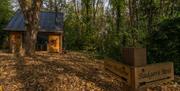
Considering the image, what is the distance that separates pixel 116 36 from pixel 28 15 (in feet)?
28.1

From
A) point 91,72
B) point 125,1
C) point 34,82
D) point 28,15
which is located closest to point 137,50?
point 34,82

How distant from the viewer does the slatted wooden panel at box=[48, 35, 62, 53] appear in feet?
67.0

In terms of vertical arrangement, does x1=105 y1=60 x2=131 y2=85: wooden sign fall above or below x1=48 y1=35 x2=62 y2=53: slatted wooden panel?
above

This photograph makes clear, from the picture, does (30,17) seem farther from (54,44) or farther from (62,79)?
(54,44)

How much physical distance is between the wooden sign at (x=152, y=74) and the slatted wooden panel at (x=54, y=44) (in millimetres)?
16957

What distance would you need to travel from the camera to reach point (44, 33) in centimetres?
2139

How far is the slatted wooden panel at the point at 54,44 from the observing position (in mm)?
20422

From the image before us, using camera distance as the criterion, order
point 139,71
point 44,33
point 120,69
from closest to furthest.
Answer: point 139,71 → point 120,69 → point 44,33

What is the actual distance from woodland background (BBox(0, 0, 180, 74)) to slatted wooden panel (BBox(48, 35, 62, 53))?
8.53 ft

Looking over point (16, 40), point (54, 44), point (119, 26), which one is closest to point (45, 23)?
point (54, 44)

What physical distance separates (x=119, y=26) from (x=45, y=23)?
665 centimetres

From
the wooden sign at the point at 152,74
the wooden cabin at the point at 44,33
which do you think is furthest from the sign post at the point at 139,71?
the wooden cabin at the point at 44,33

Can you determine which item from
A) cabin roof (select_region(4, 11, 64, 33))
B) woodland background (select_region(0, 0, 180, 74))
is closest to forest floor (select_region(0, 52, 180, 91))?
woodland background (select_region(0, 0, 180, 74))

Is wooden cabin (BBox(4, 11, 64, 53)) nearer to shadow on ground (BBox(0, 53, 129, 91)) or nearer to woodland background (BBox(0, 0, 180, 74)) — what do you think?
woodland background (BBox(0, 0, 180, 74))
